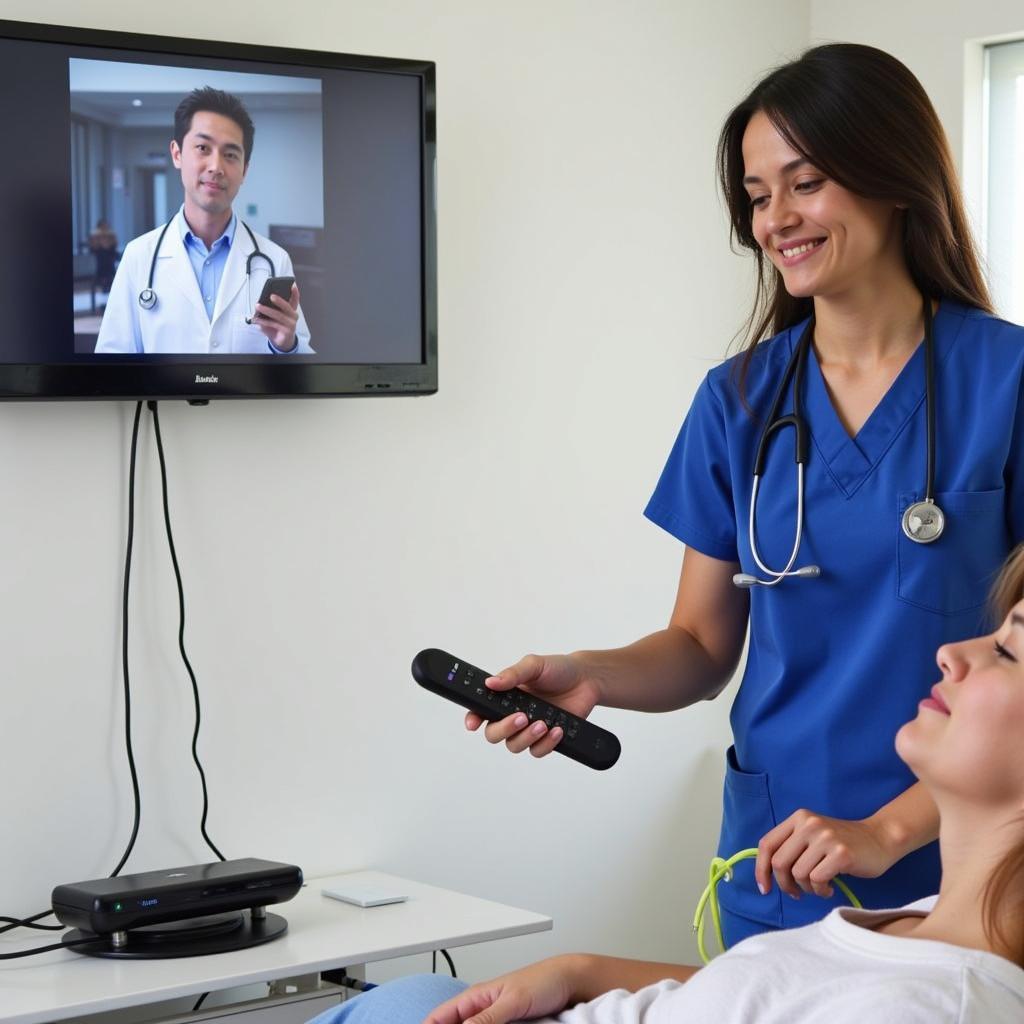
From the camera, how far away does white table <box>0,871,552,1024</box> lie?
192 cm

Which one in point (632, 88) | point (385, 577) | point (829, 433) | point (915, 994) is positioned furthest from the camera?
point (632, 88)

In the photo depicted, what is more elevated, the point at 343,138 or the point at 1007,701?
the point at 343,138

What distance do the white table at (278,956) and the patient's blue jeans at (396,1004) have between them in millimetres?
593

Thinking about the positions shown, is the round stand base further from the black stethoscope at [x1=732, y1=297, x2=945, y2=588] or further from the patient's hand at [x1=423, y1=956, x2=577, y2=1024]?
the black stethoscope at [x1=732, y1=297, x2=945, y2=588]

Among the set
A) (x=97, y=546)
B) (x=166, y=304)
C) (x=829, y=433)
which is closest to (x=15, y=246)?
(x=166, y=304)

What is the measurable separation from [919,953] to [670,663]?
1.88 ft

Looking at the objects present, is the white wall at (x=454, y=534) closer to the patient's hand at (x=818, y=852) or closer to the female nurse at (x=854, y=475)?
the female nurse at (x=854, y=475)

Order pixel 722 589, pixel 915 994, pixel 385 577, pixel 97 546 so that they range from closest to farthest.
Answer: pixel 915 994, pixel 722 589, pixel 97 546, pixel 385 577

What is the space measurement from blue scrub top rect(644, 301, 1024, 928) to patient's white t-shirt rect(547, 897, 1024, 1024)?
23 centimetres

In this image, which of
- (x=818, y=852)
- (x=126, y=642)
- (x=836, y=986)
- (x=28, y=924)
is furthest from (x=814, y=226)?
(x=28, y=924)

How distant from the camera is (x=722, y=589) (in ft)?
5.89

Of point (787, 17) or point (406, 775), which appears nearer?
point (406, 775)

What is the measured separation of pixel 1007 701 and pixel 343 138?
1.54 meters

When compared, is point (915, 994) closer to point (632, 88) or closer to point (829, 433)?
point (829, 433)
